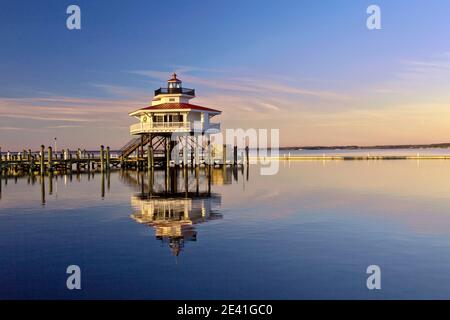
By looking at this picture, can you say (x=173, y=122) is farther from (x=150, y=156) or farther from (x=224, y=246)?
(x=224, y=246)

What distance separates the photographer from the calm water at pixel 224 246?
10055mm

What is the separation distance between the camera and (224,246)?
13.9 metres

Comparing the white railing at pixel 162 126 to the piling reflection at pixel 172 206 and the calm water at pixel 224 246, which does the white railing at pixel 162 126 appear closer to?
the piling reflection at pixel 172 206

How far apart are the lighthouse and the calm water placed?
76.5ft

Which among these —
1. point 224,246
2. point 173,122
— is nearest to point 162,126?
point 173,122

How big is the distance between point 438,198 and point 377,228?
11.6 metres

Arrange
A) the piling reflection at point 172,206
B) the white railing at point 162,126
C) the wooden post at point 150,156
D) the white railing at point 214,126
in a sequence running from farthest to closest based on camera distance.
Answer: the white railing at point 214,126
the wooden post at point 150,156
the white railing at point 162,126
the piling reflection at point 172,206

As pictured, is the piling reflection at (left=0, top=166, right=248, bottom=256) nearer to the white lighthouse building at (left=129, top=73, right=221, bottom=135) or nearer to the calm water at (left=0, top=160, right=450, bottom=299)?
the calm water at (left=0, top=160, right=450, bottom=299)

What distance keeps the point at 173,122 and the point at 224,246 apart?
120 ft

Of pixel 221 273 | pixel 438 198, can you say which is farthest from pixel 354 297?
pixel 438 198

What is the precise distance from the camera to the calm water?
1005 cm

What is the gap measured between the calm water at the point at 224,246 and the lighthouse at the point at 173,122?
76.5 feet

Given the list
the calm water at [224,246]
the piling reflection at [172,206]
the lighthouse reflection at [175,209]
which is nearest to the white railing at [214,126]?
the piling reflection at [172,206]

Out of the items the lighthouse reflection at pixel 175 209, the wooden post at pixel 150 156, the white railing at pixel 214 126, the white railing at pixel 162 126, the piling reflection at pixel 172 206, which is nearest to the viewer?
the lighthouse reflection at pixel 175 209
